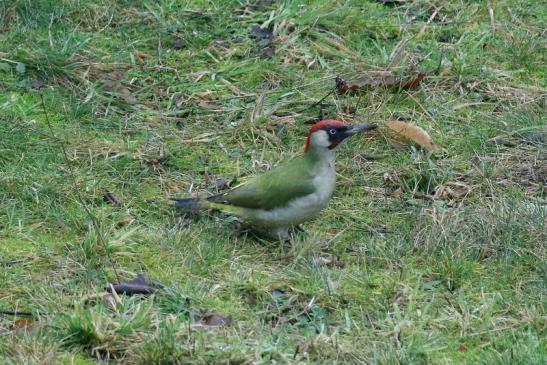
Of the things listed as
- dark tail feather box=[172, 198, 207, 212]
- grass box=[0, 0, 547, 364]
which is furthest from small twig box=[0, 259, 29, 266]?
dark tail feather box=[172, 198, 207, 212]

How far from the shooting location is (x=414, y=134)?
7.20m

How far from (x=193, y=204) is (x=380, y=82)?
6.22 feet

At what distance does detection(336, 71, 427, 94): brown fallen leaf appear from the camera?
773cm

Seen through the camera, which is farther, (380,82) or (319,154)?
(380,82)

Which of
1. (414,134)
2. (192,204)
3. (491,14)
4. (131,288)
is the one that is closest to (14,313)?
(131,288)

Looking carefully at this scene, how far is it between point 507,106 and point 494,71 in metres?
0.40

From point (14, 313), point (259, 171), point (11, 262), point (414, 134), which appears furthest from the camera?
point (414, 134)

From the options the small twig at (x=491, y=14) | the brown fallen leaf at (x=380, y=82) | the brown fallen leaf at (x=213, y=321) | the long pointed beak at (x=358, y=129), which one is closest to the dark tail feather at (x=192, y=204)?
the long pointed beak at (x=358, y=129)

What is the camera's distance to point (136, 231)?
6082mm

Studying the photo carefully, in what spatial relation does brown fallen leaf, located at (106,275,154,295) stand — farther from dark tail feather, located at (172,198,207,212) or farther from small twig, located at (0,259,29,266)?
dark tail feather, located at (172,198,207,212)

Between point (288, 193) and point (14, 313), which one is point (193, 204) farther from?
point (14, 313)

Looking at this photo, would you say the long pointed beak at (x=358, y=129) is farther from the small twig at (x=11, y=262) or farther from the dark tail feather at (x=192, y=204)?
the small twig at (x=11, y=262)

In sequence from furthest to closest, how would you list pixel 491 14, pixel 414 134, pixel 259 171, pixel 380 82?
1. pixel 491 14
2. pixel 380 82
3. pixel 414 134
4. pixel 259 171

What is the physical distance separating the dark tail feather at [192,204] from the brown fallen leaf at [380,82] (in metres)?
1.71
